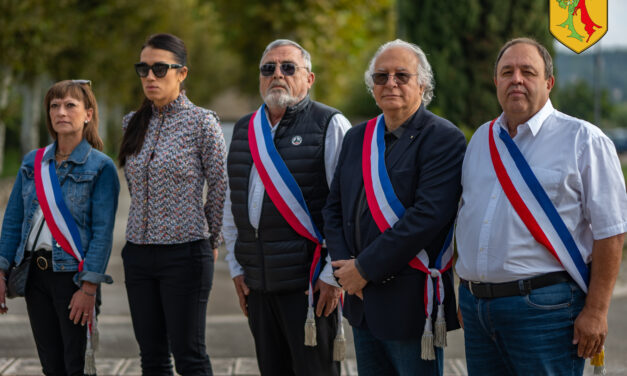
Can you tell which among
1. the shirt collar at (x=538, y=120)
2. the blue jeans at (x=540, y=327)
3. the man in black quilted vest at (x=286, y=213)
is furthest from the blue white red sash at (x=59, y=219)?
the shirt collar at (x=538, y=120)

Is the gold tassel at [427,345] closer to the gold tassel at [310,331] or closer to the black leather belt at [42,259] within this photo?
the gold tassel at [310,331]

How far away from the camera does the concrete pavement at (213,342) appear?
527cm

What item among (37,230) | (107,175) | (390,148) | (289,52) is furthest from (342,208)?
(37,230)

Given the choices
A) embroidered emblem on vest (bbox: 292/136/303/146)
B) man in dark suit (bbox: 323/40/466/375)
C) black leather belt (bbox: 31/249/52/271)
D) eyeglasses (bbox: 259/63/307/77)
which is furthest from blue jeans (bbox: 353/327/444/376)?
black leather belt (bbox: 31/249/52/271)

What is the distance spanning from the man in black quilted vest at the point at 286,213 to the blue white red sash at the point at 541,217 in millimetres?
1038

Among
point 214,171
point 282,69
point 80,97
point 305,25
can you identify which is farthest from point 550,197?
point 305,25

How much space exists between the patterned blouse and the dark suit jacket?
0.94 m

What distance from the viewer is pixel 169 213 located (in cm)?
388

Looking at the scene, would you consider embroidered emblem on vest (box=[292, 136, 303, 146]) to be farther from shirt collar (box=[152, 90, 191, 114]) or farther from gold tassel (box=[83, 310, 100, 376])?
gold tassel (box=[83, 310, 100, 376])

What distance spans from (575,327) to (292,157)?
157 cm

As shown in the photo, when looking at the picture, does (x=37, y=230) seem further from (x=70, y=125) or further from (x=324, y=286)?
(x=324, y=286)

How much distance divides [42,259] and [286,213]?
4.42ft

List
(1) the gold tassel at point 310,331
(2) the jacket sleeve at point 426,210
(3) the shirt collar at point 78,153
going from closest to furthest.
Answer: (2) the jacket sleeve at point 426,210 < (1) the gold tassel at point 310,331 < (3) the shirt collar at point 78,153

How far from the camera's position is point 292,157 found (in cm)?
367
